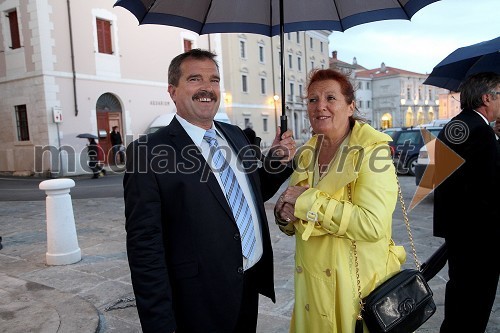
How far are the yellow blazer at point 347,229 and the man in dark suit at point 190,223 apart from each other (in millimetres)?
356

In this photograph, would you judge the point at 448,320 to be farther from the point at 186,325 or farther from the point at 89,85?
the point at 89,85

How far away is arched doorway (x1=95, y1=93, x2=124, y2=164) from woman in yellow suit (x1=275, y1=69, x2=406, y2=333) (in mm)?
17272

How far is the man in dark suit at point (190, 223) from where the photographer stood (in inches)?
69.4

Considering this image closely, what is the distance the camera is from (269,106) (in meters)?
34.3

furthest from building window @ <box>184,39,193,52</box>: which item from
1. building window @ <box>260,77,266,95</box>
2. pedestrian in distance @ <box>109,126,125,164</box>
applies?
building window @ <box>260,77,266,95</box>

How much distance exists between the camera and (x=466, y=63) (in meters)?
3.85

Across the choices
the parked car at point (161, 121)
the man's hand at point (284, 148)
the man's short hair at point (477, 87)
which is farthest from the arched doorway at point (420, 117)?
the man's hand at point (284, 148)

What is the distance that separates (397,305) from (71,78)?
57.8ft

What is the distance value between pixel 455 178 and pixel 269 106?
32.3 m

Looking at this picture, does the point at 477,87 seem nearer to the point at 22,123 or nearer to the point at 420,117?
the point at 22,123

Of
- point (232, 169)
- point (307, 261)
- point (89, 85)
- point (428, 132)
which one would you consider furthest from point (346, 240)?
point (89, 85)

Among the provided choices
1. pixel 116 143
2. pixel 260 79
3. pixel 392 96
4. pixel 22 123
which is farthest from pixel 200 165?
pixel 392 96

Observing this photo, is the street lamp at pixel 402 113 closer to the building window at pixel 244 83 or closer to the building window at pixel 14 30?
the building window at pixel 244 83

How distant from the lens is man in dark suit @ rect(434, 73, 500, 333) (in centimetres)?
236
